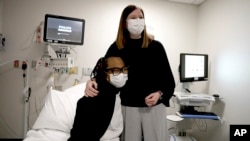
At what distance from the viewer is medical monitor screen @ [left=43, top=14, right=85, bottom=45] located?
2.28 meters

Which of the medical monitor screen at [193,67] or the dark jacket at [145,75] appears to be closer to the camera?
the dark jacket at [145,75]

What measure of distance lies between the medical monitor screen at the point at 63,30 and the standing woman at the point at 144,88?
132 cm

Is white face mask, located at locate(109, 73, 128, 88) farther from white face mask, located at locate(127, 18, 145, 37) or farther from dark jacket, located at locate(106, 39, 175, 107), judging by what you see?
white face mask, located at locate(127, 18, 145, 37)

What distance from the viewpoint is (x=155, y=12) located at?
115 inches

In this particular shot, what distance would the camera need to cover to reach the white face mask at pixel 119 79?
1202mm

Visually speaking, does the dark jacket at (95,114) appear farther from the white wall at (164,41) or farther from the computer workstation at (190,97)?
the white wall at (164,41)

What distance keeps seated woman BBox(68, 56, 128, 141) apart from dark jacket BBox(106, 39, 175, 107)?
2.1 inches

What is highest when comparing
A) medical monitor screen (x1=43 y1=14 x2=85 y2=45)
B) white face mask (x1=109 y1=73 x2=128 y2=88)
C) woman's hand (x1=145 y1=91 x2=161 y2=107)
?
medical monitor screen (x1=43 y1=14 x2=85 y2=45)

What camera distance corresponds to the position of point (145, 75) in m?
1.20

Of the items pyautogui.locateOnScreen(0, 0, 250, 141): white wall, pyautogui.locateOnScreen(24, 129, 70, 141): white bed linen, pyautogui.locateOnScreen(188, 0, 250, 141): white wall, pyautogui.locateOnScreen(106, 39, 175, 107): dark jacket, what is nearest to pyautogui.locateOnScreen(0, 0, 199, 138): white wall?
pyautogui.locateOnScreen(0, 0, 250, 141): white wall

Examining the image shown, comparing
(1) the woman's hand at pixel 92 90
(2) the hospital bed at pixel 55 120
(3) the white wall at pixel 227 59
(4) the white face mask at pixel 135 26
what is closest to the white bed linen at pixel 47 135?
(2) the hospital bed at pixel 55 120

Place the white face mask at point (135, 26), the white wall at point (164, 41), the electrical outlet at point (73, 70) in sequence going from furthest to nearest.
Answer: the electrical outlet at point (73, 70)
the white wall at point (164, 41)
the white face mask at point (135, 26)

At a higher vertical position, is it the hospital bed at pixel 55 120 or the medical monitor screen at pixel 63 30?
the medical monitor screen at pixel 63 30

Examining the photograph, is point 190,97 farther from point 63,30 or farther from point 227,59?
point 63,30
